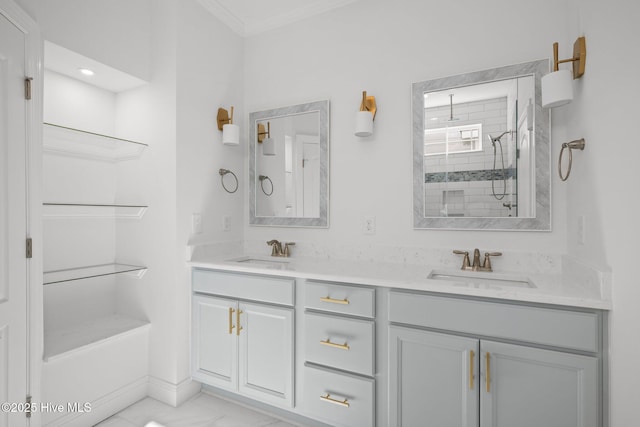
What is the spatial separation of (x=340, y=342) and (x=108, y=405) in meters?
1.48

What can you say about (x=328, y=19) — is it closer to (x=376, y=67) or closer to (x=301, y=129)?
(x=376, y=67)

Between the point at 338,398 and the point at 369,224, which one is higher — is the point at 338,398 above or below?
below

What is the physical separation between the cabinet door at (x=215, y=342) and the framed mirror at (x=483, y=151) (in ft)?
4.28

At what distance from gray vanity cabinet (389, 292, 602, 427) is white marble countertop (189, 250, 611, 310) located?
2.0 inches

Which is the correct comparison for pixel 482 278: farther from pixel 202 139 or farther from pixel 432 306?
pixel 202 139

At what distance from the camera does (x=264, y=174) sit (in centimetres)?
252

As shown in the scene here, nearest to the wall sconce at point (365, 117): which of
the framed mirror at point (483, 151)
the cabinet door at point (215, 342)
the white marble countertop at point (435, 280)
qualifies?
the framed mirror at point (483, 151)

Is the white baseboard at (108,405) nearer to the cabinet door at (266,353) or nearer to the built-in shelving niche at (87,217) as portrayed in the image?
the built-in shelving niche at (87,217)

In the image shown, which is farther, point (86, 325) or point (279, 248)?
point (279, 248)

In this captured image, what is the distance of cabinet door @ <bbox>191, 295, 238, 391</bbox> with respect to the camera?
6.44ft

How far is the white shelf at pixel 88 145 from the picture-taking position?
76.4 inches

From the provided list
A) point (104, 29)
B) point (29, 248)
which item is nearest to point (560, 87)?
point (104, 29)

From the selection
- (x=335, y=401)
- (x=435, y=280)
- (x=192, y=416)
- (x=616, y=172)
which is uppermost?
(x=616, y=172)

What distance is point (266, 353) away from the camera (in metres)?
1.86
